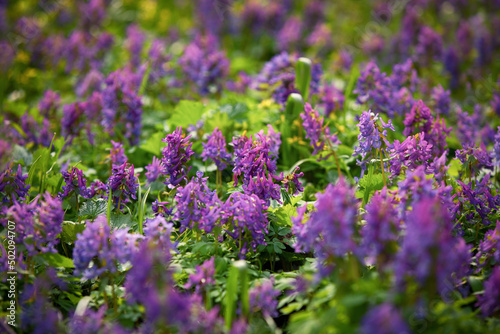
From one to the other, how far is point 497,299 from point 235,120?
244 centimetres

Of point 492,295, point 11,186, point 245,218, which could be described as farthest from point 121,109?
point 492,295

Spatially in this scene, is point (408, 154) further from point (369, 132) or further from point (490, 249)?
point (490, 249)

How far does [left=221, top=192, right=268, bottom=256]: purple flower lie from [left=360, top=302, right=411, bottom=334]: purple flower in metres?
0.99

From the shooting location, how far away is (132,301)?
2.11m

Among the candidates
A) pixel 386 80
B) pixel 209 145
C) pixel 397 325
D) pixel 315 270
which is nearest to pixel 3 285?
pixel 209 145

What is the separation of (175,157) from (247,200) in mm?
580

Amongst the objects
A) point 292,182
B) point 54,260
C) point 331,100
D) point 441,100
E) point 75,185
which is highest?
point 441,100

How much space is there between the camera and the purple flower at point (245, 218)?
2.56m

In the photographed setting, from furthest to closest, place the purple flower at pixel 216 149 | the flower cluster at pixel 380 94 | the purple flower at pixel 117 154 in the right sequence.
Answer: the flower cluster at pixel 380 94 → the purple flower at pixel 117 154 → the purple flower at pixel 216 149

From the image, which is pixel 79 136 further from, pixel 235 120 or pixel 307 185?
pixel 307 185

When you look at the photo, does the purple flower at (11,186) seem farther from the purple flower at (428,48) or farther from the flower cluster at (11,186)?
the purple flower at (428,48)

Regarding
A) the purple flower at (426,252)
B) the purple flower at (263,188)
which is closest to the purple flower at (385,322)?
the purple flower at (426,252)

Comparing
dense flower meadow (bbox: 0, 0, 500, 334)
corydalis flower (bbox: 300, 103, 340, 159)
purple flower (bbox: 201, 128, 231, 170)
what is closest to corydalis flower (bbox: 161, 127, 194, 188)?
dense flower meadow (bbox: 0, 0, 500, 334)

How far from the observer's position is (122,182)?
2857 millimetres
